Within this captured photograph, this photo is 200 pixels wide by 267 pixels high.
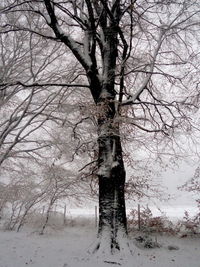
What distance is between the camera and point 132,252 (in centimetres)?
646

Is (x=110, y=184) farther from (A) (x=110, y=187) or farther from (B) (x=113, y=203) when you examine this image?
(B) (x=113, y=203)

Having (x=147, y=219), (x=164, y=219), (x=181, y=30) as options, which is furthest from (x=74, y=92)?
(x=164, y=219)

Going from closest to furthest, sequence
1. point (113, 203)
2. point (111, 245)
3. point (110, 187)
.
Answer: point (111, 245) < point (113, 203) < point (110, 187)

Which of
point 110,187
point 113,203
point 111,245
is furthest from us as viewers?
point 110,187

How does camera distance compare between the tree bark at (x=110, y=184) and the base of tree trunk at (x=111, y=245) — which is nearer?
the base of tree trunk at (x=111, y=245)

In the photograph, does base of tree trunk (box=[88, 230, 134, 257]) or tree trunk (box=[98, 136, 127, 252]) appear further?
tree trunk (box=[98, 136, 127, 252])

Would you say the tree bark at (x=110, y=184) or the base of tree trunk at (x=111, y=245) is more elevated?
the tree bark at (x=110, y=184)

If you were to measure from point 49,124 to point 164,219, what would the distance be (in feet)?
27.6

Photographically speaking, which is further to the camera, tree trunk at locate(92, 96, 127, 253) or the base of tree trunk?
tree trunk at locate(92, 96, 127, 253)

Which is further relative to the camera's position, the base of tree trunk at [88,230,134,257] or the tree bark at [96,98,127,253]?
the tree bark at [96,98,127,253]

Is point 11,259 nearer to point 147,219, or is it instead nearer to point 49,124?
point 147,219

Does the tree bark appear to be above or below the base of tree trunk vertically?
above

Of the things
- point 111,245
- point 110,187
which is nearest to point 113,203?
point 110,187

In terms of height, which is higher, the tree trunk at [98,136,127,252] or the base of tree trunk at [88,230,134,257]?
the tree trunk at [98,136,127,252]
